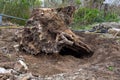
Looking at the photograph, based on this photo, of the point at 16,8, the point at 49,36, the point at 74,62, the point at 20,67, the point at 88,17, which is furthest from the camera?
the point at 88,17

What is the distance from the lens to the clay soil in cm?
525

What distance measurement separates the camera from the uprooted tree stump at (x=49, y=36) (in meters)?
6.39

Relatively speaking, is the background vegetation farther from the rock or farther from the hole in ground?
the rock

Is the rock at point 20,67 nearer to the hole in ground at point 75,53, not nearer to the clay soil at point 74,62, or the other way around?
the clay soil at point 74,62

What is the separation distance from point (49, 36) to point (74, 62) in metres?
0.70

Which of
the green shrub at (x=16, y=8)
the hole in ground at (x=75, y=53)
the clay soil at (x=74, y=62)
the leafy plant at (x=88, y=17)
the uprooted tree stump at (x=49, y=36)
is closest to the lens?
the clay soil at (x=74, y=62)

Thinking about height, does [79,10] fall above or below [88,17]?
above

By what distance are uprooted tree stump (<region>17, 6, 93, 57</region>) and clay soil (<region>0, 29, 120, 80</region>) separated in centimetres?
14

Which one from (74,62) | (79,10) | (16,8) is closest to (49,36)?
(74,62)

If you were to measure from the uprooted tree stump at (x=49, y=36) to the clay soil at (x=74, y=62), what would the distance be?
5.5 inches

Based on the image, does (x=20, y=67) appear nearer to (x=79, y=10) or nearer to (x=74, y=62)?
(x=74, y=62)

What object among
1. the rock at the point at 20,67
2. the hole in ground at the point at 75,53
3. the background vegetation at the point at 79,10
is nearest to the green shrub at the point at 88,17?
the background vegetation at the point at 79,10

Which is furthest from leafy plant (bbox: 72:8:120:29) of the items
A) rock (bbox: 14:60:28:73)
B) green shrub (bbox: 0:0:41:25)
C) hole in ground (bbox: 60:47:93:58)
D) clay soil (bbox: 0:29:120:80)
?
rock (bbox: 14:60:28:73)

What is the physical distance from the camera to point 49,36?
256 inches
